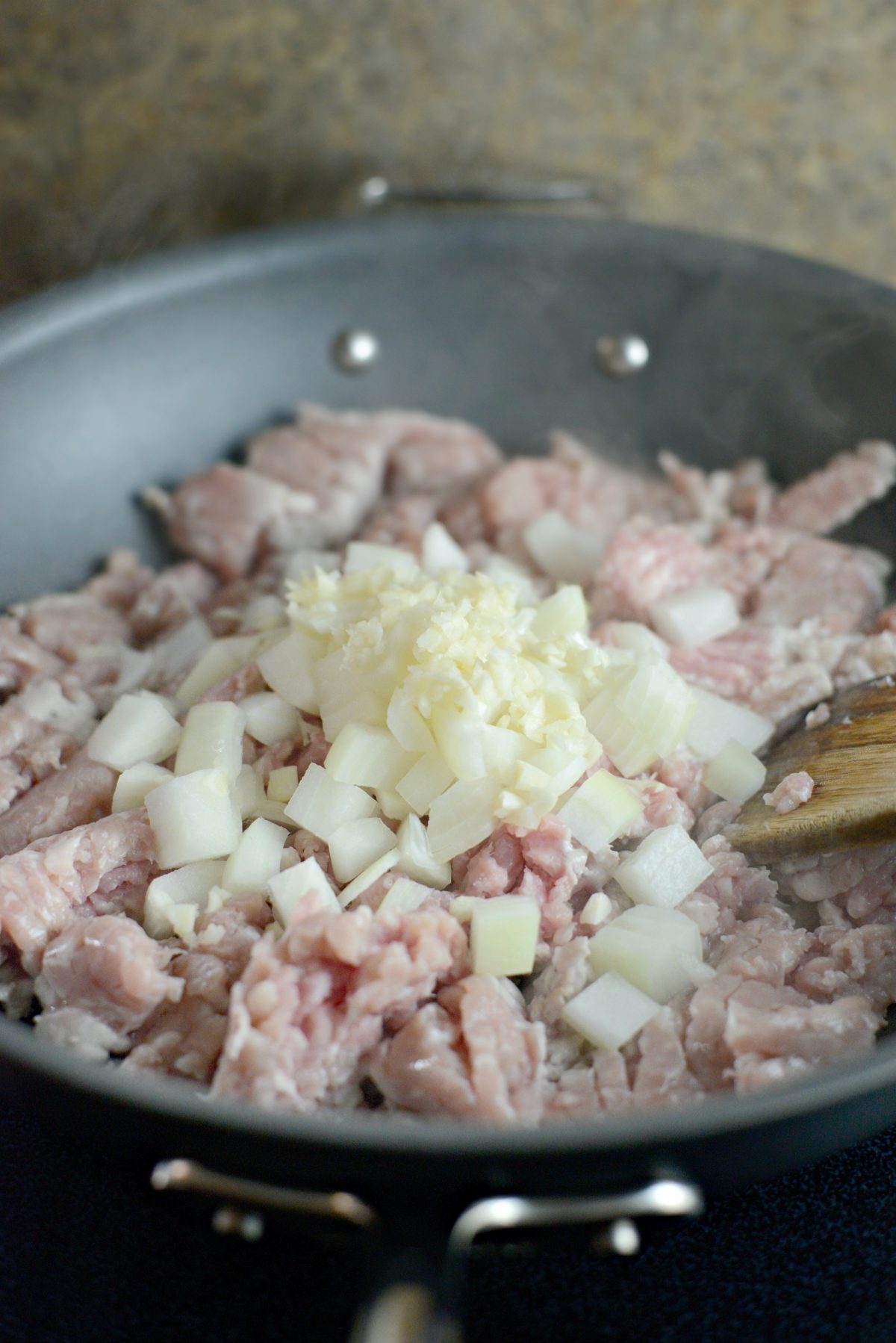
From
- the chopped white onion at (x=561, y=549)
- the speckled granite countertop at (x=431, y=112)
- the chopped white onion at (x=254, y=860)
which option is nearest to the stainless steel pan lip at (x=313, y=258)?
the speckled granite countertop at (x=431, y=112)

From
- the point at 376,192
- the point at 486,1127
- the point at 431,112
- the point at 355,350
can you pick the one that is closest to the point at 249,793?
the point at 486,1127

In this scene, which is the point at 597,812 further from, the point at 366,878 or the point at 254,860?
the point at 254,860

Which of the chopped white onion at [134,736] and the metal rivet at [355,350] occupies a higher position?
the metal rivet at [355,350]

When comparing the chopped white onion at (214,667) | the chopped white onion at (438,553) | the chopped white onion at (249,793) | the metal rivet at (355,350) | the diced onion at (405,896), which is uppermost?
the metal rivet at (355,350)

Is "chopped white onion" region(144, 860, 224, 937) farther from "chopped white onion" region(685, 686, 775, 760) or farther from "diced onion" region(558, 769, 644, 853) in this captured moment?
"chopped white onion" region(685, 686, 775, 760)

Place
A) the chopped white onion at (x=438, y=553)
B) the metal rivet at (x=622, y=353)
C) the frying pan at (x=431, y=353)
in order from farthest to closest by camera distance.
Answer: the metal rivet at (x=622, y=353), the frying pan at (x=431, y=353), the chopped white onion at (x=438, y=553)

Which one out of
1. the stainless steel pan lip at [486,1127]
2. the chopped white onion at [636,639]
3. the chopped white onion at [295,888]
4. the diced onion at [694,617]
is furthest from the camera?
the diced onion at [694,617]

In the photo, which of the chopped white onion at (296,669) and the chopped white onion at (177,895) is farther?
the chopped white onion at (296,669)

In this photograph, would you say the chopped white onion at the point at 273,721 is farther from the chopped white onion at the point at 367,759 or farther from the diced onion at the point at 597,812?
the diced onion at the point at 597,812
